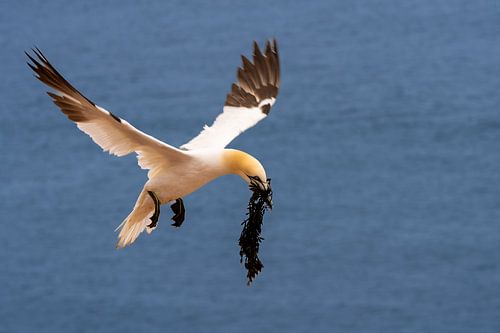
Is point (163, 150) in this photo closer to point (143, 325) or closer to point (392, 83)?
point (143, 325)

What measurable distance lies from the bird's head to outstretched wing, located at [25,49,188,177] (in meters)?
0.26

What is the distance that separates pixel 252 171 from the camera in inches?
209

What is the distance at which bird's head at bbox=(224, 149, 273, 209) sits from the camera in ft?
17.0

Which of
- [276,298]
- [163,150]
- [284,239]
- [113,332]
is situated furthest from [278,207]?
[163,150]

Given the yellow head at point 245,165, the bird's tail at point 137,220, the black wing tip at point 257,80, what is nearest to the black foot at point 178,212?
the bird's tail at point 137,220

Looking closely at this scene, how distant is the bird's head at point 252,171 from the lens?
17.0ft

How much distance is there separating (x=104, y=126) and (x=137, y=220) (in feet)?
1.94

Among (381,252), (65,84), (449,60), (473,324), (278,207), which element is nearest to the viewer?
(65,84)

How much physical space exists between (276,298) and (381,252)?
1118 millimetres

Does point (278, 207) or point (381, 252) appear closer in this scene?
point (381, 252)

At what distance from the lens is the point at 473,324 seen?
11.4 m

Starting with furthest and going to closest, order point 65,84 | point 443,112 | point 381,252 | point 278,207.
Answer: point 443,112 < point 278,207 < point 381,252 < point 65,84

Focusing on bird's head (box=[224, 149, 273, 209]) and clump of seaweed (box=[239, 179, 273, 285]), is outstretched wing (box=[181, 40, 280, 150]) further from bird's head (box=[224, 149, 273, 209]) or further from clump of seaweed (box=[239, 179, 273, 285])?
clump of seaweed (box=[239, 179, 273, 285])

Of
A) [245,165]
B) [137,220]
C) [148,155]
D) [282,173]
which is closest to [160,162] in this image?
[148,155]
